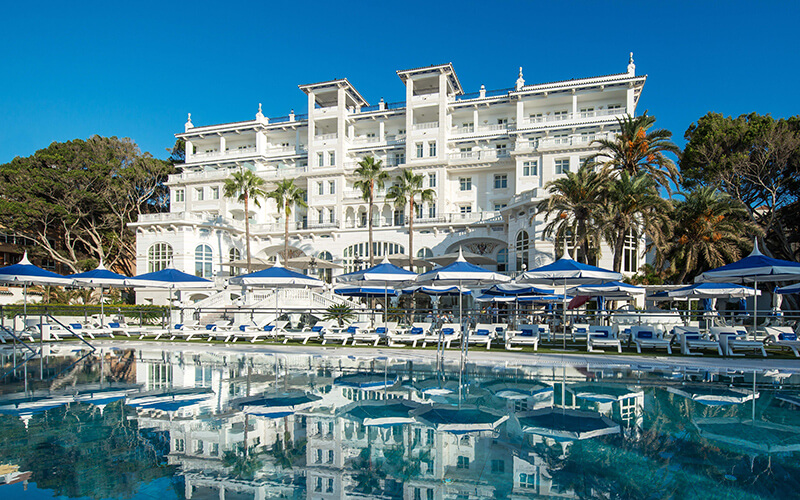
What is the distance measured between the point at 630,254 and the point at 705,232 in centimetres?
443

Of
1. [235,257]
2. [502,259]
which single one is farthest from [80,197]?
[502,259]

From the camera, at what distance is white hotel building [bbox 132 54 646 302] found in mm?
40281

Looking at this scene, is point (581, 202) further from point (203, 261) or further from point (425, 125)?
point (203, 261)

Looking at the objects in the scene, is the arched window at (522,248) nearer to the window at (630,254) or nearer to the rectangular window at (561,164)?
the window at (630,254)

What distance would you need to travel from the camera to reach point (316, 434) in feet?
24.1

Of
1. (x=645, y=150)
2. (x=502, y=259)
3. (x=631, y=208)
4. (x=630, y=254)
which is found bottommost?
(x=502, y=259)

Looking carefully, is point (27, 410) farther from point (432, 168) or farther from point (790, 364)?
point (432, 168)

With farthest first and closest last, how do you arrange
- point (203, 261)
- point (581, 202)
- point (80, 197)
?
1. point (80, 197)
2. point (203, 261)
3. point (581, 202)

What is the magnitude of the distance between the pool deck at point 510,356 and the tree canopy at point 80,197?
32821 millimetres

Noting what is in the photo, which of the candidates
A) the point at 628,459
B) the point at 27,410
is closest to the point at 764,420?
the point at 628,459

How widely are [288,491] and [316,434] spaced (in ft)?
6.42

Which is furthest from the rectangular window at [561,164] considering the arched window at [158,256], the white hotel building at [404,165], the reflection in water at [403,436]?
the arched window at [158,256]

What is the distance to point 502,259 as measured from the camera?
40469mm

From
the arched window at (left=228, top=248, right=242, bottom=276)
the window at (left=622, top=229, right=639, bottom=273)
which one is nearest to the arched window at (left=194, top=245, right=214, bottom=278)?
the arched window at (left=228, top=248, right=242, bottom=276)
